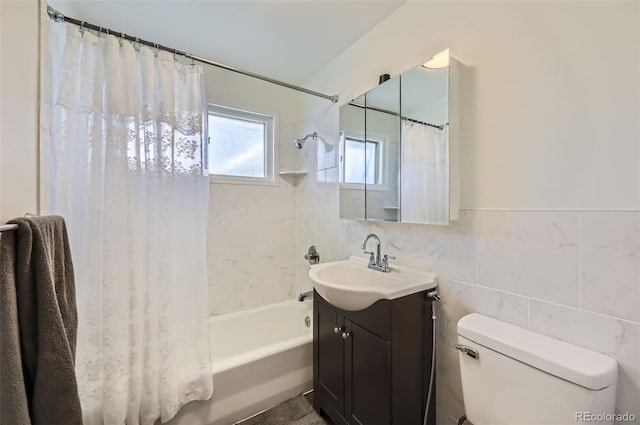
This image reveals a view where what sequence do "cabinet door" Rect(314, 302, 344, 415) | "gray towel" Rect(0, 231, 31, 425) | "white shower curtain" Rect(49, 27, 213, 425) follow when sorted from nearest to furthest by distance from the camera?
"gray towel" Rect(0, 231, 31, 425) < "white shower curtain" Rect(49, 27, 213, 425) < "cabinet door" Rect(314, 302, 344, 415)

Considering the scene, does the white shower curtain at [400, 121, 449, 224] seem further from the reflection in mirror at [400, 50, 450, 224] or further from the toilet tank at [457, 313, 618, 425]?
the toilet tank at [457, 313, 618, 425]

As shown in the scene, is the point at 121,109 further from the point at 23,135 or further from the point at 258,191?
the point at 258,191

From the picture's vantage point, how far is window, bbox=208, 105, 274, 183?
2252 mm

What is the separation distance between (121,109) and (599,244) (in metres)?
1.97

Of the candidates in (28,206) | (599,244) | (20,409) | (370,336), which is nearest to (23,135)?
(28,206)

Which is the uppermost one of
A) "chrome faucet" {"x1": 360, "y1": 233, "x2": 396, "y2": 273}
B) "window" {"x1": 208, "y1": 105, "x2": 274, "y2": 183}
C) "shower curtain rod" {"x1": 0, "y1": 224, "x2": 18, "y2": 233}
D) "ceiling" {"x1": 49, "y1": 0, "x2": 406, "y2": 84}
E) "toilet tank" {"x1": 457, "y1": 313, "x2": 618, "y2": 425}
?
"ceiling" {"x1": 49, "y1": 0, "x2": 406, "y2": 84}

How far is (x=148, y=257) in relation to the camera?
1.30 metres

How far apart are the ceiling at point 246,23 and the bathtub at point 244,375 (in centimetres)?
204

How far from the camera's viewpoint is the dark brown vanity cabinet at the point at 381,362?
46.4 inches

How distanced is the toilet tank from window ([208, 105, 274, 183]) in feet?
6.43

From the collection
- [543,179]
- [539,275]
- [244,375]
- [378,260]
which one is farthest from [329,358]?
[543,179]

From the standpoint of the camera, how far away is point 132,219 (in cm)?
126

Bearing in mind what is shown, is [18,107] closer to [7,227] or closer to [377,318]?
Result: [7,227]

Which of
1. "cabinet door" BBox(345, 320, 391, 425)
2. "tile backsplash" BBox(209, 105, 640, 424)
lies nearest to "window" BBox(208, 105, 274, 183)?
"tile backsplash" BBox(209, 105, 640, 424)
